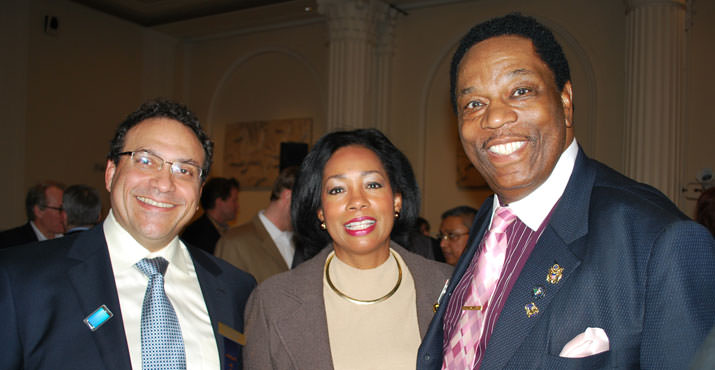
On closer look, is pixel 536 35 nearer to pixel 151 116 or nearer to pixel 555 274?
pixel 555 274

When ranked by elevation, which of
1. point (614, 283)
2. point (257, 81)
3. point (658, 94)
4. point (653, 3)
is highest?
point (653, 3)

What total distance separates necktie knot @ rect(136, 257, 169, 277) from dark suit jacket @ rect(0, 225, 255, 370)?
10 centimetres

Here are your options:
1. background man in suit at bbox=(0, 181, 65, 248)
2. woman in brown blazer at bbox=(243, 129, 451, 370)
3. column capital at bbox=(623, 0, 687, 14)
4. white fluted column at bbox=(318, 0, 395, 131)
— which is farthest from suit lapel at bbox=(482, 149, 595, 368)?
white fluted column at bbox=(318, 0, 395, 131)

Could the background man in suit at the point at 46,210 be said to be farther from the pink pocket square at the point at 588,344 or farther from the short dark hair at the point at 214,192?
the pink pocket square at the point at 588,344

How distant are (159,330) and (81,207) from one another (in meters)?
2.86

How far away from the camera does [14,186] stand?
8555 mm

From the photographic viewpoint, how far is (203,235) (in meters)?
5.70

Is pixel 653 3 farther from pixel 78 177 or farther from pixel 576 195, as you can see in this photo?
pixel 78 177

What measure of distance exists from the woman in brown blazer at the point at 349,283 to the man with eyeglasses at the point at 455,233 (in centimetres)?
235

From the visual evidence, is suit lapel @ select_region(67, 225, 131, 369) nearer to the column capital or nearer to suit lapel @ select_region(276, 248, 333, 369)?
suit lapel @ select_region(276, 248, 333, 369)

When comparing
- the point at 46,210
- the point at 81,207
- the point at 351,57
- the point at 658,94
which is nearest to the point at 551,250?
the point at 81,207

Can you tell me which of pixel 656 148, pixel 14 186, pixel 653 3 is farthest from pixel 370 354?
pixel 14 186

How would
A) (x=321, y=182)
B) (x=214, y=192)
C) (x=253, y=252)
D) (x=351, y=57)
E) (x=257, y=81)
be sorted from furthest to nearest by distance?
(x=257, y=81) < (x=351, y=57) < (x=214, y=192) < (x=253, y=252) < (x=321, y=182)

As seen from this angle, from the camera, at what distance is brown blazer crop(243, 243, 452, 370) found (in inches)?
81.0
